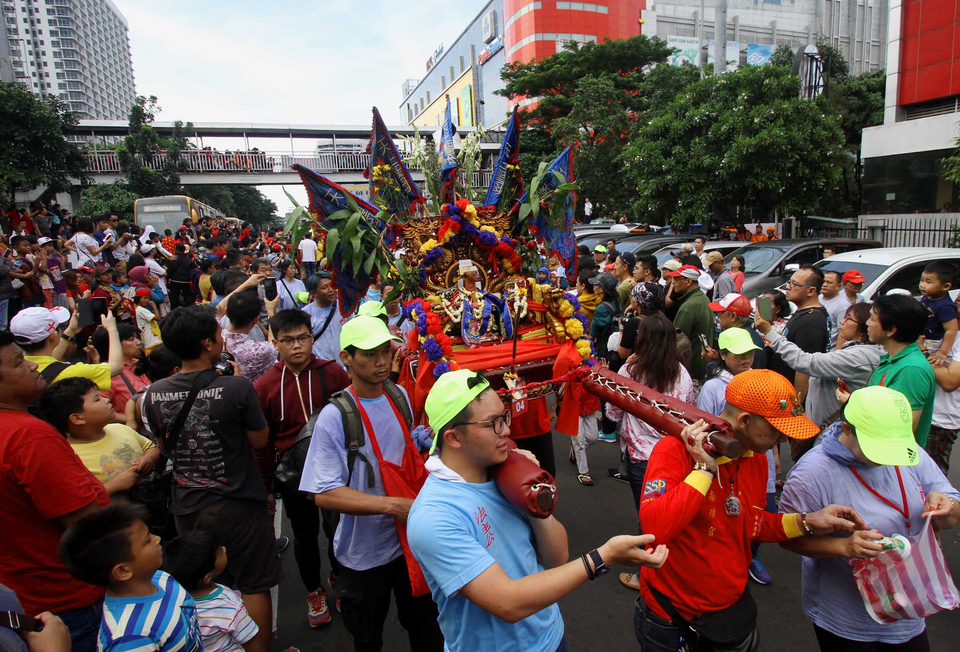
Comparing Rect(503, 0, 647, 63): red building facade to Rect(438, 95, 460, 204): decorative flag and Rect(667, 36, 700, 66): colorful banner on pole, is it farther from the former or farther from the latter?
Rect(438, 95, 460, 204): decorative flag

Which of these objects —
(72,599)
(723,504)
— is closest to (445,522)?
(723,504)

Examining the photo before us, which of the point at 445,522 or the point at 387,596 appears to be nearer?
the point at 445,522

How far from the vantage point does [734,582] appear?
2.08 m

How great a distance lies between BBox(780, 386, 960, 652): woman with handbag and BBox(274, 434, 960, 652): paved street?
118 cm

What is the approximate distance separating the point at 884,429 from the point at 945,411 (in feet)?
8.27

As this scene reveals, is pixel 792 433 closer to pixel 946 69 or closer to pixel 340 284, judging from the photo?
pixel 340 284

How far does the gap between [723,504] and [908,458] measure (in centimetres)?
63

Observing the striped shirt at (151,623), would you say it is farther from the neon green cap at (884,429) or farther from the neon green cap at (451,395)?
the neon green cap at (884,429)

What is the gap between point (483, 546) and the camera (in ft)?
5.49

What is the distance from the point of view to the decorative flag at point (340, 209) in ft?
13.1

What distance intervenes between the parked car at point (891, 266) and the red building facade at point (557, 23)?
39351 mm

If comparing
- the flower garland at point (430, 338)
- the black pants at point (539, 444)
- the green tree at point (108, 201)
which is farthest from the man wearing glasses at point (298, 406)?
the green tree at point (108, 201)

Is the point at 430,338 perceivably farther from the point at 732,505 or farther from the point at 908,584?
the point at 908,584

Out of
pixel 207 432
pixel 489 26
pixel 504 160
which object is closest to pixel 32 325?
pixel 207 432
